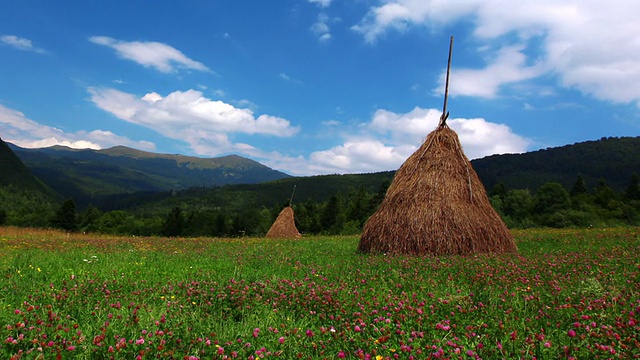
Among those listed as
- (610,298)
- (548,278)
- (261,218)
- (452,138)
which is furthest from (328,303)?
(261,218)

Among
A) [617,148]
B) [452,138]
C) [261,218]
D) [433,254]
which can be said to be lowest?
[261,218]

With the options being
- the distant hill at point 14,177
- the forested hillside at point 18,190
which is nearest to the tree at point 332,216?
the forested hillside at point 18,190

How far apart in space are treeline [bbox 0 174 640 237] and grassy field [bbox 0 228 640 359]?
21596 millimetres

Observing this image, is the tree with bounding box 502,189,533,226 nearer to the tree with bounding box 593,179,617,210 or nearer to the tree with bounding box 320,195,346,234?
the tree with bounding box 593,179,617,210

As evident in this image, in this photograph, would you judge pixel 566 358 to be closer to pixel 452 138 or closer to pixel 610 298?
pixel 610 298

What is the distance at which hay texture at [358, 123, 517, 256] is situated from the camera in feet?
38.3

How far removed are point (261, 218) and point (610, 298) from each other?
9962cm

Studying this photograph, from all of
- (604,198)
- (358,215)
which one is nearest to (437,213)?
(604,198)

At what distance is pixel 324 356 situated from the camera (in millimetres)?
3287

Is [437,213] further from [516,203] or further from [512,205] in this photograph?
[516,203]

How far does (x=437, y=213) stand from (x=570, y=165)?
142568 mm

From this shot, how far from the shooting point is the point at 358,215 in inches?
3002

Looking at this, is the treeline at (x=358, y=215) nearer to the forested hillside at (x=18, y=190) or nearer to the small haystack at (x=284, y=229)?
the small haystack at (x=284, y=229)

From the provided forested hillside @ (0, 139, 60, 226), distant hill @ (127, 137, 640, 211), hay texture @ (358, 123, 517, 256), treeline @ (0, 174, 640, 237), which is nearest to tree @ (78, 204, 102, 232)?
treeline @ (0, 174, 640, 237)
